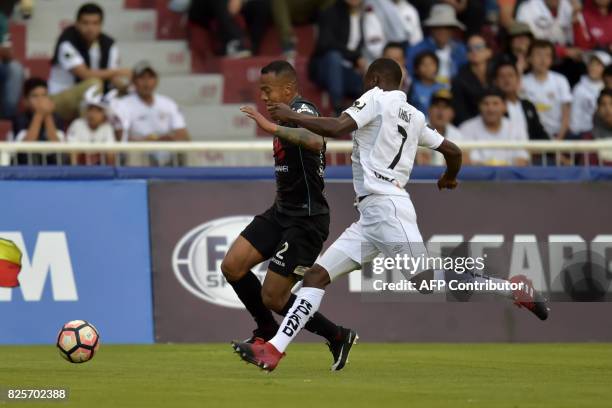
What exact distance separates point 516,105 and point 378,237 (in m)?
7.40

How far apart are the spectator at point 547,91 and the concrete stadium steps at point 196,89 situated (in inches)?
166

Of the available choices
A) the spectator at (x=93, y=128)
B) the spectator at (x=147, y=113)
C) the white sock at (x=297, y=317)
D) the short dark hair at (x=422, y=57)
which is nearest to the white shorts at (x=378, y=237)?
the white sock at (x=297, y=317)

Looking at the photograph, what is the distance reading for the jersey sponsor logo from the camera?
1480cm

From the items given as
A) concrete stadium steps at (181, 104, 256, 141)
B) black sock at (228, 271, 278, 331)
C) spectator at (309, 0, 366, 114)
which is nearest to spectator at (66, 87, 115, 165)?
concrete stadium steps at (181, 104, 256, 141)

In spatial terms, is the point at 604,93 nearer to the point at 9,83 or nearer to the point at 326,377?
the point at 9,83

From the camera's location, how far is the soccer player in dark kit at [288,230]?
1111 cm

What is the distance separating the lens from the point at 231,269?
11.6m

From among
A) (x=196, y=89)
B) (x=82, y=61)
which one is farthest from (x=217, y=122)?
(x=82, y=61)

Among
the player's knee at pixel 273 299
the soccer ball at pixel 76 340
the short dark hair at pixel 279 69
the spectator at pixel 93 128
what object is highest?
the short dark hair at pixel 279 69

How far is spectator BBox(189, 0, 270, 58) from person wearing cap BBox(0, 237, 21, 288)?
7219mm

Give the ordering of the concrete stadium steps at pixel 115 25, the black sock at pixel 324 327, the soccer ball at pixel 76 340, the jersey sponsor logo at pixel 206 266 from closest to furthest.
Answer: the soccer ball at pixel 76 340 < the black sock at pixel 324 327 < the jersey sponsor logo at pixel 206 266 < the concrete stadium steps at pixel 115 25

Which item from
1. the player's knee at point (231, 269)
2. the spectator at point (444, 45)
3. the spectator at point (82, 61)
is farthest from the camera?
the spectator at point (444, 45)

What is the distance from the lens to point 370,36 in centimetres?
1941

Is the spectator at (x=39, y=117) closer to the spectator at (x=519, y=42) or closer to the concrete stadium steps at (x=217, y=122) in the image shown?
the concrete stadium steps at (x=217, y=122)
